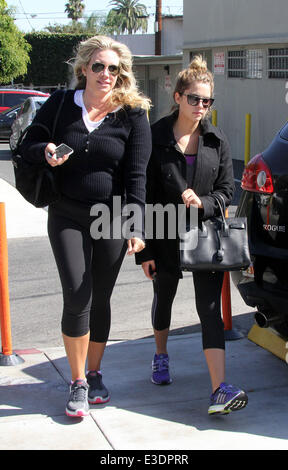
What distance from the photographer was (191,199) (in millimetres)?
3699

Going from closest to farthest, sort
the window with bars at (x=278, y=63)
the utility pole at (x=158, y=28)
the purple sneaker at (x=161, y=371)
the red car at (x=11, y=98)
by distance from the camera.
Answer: the purple sneaker at (x=161, y=371), the window with bars at (x=278, y=63), the red car at (x=11, y=98), the utility pole at (x=158, y=28)

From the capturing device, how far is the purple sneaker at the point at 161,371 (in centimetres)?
421

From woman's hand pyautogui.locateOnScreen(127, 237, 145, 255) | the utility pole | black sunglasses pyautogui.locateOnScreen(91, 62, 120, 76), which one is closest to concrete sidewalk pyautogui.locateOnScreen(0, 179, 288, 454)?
woman's hand pyautogui.locateOnScreen(127, 237, 145, 255)

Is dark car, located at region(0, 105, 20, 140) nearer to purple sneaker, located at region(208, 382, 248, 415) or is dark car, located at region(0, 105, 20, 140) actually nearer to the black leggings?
the black leggings

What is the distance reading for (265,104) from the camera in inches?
639

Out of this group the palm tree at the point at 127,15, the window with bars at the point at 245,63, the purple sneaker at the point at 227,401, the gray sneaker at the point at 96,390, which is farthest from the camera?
the palm tree at the point at 127,15

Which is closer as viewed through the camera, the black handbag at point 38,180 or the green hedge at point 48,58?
the black handbag at point 38,180

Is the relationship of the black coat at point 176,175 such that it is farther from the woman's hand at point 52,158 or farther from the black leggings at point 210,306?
the woman's hand at point 52,158

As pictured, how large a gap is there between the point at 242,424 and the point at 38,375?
142 cm

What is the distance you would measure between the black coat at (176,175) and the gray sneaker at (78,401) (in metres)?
0.78

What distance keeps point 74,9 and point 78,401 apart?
94.7 metres

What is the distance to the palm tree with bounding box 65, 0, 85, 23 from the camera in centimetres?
9219

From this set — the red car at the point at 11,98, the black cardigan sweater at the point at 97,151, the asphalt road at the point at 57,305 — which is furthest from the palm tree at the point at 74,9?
the black cardigan sweater at the point at 97,151
